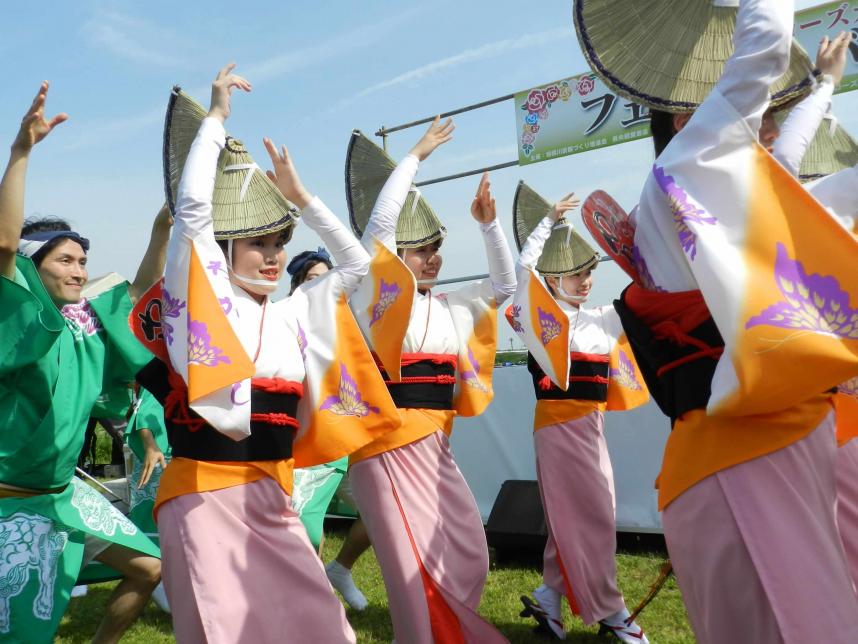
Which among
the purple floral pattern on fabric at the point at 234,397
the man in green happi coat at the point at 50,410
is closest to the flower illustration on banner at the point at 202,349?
the purple floral pattern on fabric at the point at 234,397

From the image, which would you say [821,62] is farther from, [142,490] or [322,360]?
[142,490]

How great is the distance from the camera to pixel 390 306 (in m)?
3.56

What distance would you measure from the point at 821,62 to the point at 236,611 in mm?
2115

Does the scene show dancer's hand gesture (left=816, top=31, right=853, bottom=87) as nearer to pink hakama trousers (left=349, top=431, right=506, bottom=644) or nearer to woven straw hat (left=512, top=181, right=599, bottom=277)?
pink hakama trousers (left=349, top=431, right=506, bottom=644)

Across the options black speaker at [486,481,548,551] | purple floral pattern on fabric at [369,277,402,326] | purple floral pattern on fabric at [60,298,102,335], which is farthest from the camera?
black speaker at [486,481,548,551]

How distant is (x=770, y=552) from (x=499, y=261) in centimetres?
269

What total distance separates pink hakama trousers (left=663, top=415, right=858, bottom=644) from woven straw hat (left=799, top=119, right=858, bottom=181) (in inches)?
58.7

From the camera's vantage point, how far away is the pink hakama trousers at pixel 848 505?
2.02 meters

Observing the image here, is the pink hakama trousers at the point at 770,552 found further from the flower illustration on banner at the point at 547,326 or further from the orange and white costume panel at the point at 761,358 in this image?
the flower illustration on banner at the point at 547,326

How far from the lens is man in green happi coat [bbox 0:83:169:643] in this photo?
9.26 ft

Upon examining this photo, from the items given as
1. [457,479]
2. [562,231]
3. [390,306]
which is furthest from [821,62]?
[562,231]

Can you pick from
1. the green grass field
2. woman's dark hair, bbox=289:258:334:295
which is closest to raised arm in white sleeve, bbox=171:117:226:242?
woman's dark hair, bbox=289:258:334:295

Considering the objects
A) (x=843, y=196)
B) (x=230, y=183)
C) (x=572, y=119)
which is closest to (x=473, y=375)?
(x=230, y=183)

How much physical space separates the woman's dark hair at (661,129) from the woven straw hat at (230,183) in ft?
4.20
